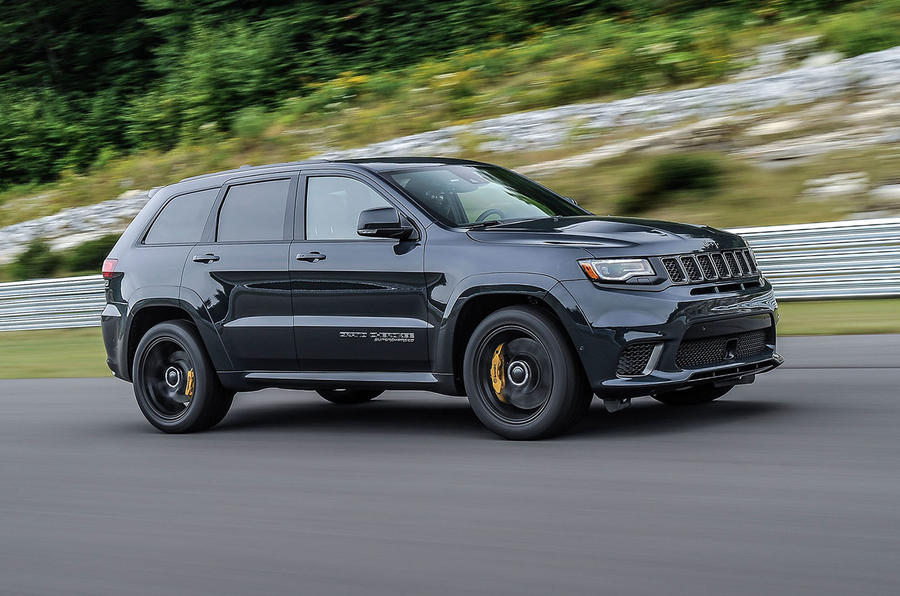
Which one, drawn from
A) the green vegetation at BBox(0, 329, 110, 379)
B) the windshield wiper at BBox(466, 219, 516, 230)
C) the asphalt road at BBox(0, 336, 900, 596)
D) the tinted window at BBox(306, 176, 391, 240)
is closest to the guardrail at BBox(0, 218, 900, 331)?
the asphalt road at BBox(0, 336, 900, 596)

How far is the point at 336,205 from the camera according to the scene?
790cm

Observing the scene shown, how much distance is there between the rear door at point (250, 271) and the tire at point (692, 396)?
2.39m

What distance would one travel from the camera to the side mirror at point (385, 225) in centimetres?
720

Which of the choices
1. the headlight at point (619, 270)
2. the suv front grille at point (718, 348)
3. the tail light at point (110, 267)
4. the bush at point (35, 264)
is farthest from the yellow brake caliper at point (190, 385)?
the bush at point (35, 264)

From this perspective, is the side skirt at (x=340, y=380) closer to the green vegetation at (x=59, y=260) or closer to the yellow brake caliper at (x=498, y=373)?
the yellow brake caliper at (x=498, y=373)

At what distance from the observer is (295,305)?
787 cm

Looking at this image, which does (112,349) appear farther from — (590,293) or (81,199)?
(81,199)

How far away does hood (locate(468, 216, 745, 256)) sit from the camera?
672 cm

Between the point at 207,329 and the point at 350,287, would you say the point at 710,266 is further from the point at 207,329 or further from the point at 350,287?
→ the point at 207,329

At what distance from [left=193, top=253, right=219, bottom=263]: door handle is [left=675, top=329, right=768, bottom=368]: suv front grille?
329 cm

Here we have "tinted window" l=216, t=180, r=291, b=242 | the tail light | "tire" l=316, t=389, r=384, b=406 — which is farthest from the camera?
"tire" l=316, t=389, r=384, b=406

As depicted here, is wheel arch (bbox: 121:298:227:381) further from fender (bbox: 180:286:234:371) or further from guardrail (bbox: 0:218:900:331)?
guardrail (bbox: 0:218:900:331)

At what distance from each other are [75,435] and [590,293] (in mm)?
4058

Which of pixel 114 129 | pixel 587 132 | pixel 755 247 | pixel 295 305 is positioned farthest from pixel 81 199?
pixel 295 305
